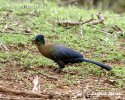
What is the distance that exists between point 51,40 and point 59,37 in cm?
26

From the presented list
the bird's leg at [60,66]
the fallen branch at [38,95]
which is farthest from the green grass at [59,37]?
the fallen branch at [38,95]

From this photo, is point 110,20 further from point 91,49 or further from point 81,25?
point 91,49

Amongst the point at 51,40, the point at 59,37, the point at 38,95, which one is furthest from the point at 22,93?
the point at 59,37

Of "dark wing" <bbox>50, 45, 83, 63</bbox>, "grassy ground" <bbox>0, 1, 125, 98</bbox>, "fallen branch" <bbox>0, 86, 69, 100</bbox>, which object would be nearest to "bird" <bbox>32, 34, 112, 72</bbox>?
"dark wing" <bbox>50, 45, 83, 63</bbox>

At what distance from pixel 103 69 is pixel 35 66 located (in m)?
0.93

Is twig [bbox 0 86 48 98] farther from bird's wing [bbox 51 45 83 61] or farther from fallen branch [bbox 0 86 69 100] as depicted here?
bird's wing [bbox 51 45 83 61]

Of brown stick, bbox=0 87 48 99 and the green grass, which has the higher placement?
the green grass

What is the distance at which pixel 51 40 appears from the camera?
28.0 feet

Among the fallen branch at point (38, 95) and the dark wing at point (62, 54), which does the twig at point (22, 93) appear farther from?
the dark wing at point (62, 54)

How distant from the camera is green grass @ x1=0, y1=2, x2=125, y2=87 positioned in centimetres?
686

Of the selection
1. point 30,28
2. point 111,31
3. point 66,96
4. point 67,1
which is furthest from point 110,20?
point 66,96

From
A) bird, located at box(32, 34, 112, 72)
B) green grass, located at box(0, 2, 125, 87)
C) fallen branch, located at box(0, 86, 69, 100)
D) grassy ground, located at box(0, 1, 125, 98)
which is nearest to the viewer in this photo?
fallen branch, located at box(0, 86, 69, 100)

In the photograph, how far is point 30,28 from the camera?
918 centimetres

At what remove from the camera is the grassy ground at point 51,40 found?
603cm
